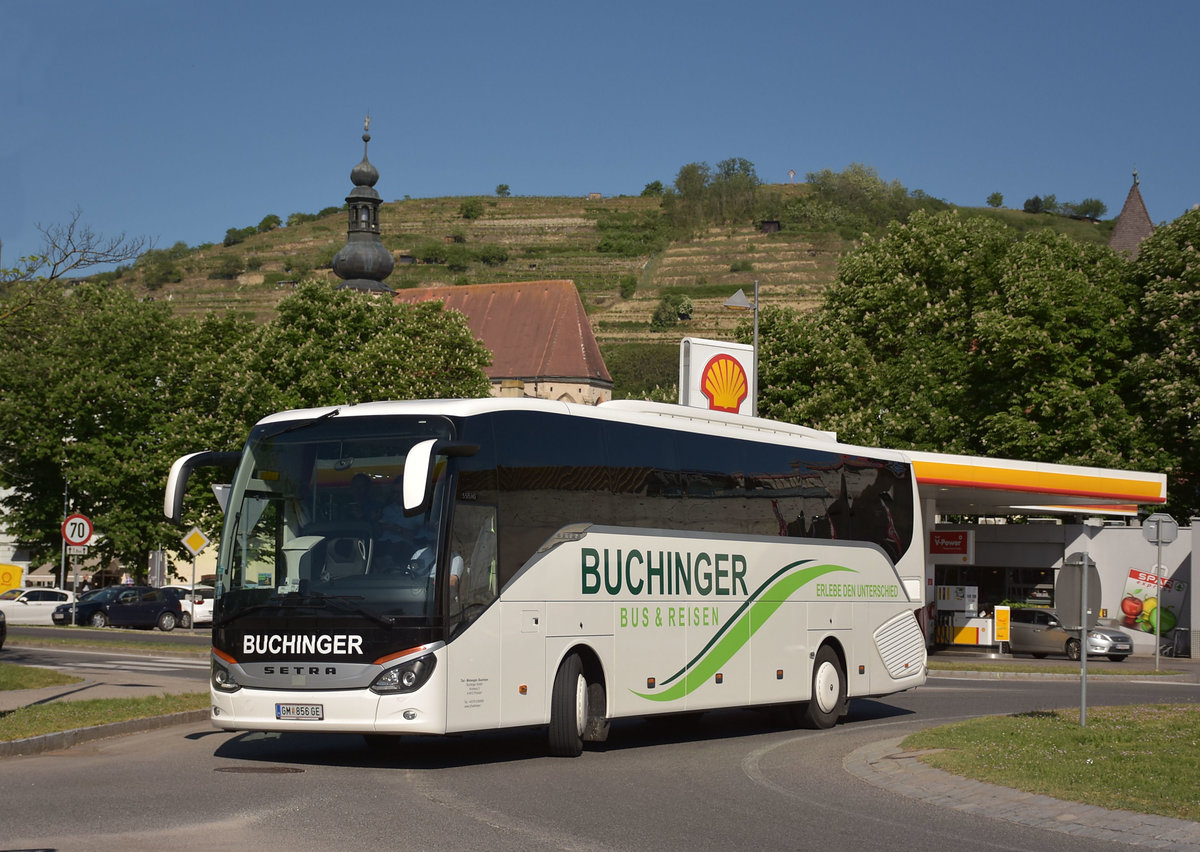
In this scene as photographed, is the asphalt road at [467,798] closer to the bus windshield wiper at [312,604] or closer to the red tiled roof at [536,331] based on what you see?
the bus windshield wiper at [312,604]

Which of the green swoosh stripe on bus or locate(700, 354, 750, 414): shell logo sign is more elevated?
locate(700, 354, 750, 414): shell logo sign

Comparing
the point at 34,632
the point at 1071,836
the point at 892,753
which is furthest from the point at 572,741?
the point at 34,632

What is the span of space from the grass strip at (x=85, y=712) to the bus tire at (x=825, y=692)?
297 inches

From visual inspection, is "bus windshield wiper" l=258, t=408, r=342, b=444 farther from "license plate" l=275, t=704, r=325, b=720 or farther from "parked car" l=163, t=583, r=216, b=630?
"parked car" l=163, t=583, r=216, b=630

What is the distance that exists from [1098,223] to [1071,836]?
198285mm

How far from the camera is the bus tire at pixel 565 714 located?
13.3 m

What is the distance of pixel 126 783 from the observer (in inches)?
429

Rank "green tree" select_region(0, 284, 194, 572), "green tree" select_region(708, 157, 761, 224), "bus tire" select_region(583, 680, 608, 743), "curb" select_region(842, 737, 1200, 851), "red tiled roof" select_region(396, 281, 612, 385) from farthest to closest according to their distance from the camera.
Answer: "green tree" select_region(708, 157, 761, 224) < "red tiled roof" select_region(396, 281, 612, 385) < "green tree" select_region(0, 284, 194, 572) < "bus tire" select_region(583, 680, 608, 743) < "curb" select_region(842, 737, 1200, 851)

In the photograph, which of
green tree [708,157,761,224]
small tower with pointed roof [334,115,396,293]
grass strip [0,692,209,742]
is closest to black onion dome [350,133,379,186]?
small tower with pointed roof [334,115,396,293]

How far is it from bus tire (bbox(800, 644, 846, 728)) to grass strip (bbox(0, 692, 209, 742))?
754cm

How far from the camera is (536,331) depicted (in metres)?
107

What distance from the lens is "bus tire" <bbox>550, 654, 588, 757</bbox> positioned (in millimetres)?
13258

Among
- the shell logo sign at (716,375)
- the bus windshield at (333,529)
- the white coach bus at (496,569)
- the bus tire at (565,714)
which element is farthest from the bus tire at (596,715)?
the shell logo sign at (716,375)

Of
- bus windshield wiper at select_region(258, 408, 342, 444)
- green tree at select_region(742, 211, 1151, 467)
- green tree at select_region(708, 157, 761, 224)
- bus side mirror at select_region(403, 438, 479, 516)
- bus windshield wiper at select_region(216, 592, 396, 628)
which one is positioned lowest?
bus windshield wiper at select_region(216, 592, 396, 628)
